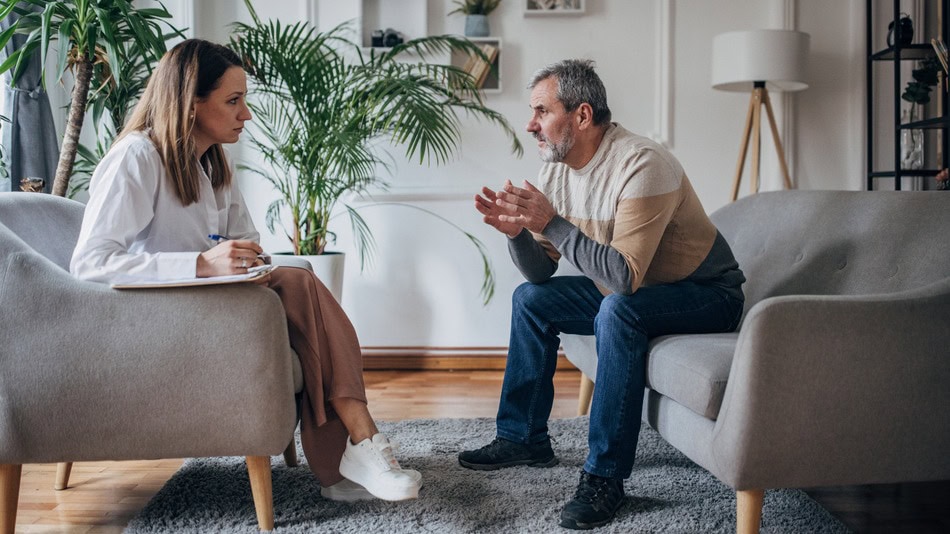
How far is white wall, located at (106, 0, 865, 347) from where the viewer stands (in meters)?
3.50

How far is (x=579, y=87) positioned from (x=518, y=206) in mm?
370

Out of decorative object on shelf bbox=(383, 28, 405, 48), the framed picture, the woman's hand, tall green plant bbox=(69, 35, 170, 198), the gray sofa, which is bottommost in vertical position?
the gray sofa

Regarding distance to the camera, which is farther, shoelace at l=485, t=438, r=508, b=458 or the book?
shoelace at l=485, t=438, r=508, b=458

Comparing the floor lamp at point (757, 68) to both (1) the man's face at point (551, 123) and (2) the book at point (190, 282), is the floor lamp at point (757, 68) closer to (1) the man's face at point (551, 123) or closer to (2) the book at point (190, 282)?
(1) the man's face at point (551, 123)

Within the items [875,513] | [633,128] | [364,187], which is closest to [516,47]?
[633,128]

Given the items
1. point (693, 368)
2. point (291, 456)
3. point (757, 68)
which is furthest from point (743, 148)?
point (291, 456)

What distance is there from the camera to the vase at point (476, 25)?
3438 mm

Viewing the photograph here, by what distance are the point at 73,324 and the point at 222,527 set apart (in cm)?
51

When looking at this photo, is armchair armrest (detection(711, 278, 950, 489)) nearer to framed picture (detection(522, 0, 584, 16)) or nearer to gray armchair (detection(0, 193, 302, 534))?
gray armchair (detection(0, 193, 302, 534))

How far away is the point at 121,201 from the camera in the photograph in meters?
1.59

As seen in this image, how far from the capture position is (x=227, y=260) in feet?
5.09

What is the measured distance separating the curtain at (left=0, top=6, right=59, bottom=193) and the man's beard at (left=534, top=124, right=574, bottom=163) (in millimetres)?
1834

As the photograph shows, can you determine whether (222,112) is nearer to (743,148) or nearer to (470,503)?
(470,503)

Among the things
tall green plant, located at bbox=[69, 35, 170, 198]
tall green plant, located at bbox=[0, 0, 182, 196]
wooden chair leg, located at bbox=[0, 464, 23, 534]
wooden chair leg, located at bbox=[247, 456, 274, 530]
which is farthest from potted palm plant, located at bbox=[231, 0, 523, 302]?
wooden chair leg, located at bbox=[0, 464, 23, 534]
